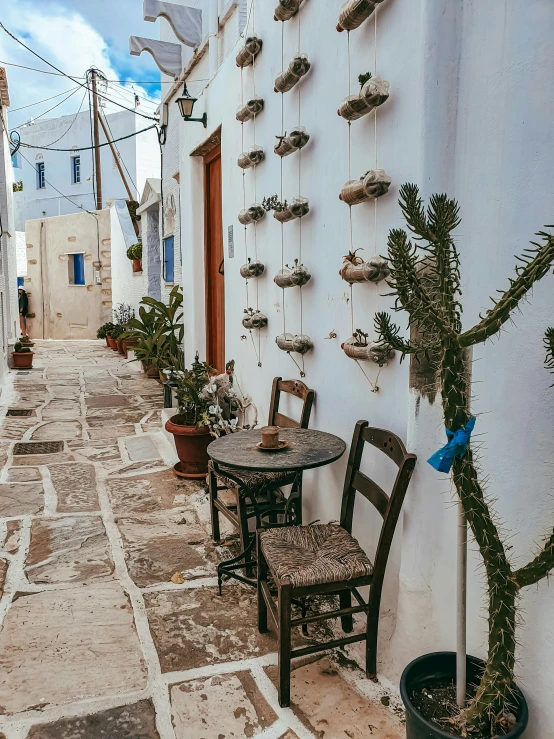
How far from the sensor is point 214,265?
19.5 feet

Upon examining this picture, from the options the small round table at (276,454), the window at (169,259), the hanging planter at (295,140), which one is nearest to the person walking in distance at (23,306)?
the window at (169,259)

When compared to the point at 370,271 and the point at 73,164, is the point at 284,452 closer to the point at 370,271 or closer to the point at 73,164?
the point at 370,271

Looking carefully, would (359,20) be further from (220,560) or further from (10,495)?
(10,495)

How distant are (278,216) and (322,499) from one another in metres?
1.63

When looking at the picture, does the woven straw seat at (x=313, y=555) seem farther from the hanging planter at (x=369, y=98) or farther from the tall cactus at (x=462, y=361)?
the hanging planter at (x=369, y=98)

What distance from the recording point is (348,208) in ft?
9.40

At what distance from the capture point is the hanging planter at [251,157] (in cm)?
398

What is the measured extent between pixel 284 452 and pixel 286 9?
244 cm

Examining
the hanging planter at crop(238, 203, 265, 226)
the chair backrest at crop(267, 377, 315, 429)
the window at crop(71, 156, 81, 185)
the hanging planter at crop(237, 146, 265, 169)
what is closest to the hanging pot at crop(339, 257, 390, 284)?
the chair backrest at crop(267, 377, 315, 429)

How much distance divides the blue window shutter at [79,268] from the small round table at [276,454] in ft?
51.8

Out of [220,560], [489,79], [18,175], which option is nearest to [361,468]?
[220,560]

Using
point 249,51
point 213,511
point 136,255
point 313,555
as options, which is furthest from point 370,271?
point 136,255

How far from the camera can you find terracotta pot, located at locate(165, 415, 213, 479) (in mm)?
4785

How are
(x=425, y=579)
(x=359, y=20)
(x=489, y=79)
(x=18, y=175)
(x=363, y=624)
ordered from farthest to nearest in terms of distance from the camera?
(x=18, y=175)
(x=363, y=624)
(x=359, y=20)
(x=425, y=579)
(x=489, y=79)
